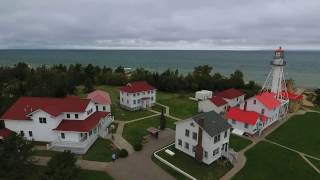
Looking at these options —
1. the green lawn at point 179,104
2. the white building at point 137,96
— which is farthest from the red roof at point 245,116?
the white building at point 137,96

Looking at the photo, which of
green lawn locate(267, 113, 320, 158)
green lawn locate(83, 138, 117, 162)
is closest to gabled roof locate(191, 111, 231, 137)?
green lawn locate(83, 138, 117, 162)

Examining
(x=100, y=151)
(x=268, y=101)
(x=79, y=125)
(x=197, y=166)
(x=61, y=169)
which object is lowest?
(x=197, y=166)

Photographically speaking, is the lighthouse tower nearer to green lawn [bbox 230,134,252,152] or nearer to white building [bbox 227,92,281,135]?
white building [bbox 227,92,281,135]

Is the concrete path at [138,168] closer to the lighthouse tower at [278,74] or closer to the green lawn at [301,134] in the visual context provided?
the green lawn at [301,134]

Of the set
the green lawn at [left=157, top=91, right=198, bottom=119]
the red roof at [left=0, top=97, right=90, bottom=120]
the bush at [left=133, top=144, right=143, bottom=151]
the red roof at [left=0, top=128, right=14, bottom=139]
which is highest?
the red roof at [left=0, top=97, right=90, bottom=120]

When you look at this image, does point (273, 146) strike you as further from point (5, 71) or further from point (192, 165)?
point (5, 71)

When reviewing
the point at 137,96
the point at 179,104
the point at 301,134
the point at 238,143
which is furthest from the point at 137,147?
the point at 301,134

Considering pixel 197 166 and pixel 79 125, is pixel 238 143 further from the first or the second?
pixel 79 125
